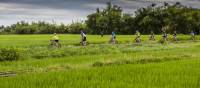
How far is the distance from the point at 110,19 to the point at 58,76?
92372 mm

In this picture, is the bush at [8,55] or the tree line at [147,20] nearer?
the bush at [8,55]

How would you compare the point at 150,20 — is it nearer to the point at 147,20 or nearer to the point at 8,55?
the point at 147,20

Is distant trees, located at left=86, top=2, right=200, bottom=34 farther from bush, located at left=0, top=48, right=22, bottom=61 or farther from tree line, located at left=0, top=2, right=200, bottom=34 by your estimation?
bush, located at left=0, top=48, right=22, bottom=61

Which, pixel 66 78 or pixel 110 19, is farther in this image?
pixel 110 19

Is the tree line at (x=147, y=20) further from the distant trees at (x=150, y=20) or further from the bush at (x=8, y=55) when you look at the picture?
the bush at (x=8, y=55)

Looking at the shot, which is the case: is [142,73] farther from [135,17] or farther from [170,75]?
[135,17]

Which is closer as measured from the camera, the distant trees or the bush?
the bush

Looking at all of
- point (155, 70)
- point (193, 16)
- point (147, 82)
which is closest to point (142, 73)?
point (155, 70)

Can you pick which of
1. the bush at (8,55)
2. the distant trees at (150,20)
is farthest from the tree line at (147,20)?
the bush at (8,55)

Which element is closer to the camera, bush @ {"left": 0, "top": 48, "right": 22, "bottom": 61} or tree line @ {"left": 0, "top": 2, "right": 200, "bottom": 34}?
bush @ {"left": 0, "top": 48, "right": 22, "bottom": 61}

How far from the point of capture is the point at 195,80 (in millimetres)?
13625

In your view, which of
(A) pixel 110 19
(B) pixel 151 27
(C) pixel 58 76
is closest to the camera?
(C) pixel 58 76

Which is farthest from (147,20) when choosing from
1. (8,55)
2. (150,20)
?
(8,55)

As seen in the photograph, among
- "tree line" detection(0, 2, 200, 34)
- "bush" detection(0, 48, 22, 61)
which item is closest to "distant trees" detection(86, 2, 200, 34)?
"tree line" detection(0, 2, 200, 34)
